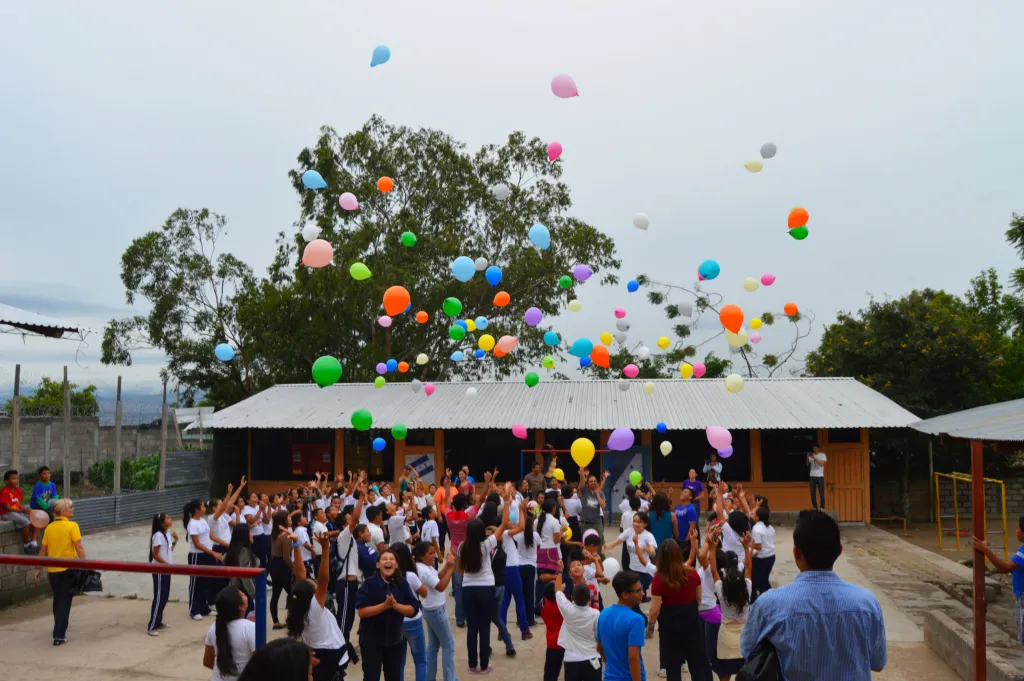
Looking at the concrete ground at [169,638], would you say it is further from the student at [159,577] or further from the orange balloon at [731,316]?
the orange balloon at [731,316]

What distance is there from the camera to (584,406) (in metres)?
17.7

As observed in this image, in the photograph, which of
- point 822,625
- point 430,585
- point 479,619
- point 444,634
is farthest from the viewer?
point 479,619

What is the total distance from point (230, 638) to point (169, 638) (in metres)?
4.24

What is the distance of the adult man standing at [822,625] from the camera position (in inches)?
104

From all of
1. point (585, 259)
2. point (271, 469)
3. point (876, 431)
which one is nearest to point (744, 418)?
point (876, 431)

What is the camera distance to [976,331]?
18.5m

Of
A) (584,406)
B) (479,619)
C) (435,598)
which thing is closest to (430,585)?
(435,598)

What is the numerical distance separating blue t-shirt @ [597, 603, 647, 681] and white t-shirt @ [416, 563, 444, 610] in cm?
151

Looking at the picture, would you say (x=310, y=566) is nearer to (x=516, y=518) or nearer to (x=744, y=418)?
(x=516, y=518)

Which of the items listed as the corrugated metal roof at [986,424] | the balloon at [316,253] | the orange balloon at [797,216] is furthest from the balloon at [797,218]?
the balloon at [316,253]

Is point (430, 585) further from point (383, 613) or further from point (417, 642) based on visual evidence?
point (383, 613)

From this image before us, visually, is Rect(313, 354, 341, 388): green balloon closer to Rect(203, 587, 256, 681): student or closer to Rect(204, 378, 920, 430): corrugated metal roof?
Rect(203, 587, 256, 681): student

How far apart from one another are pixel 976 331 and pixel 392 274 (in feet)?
48.4

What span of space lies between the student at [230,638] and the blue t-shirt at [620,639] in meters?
1.93
